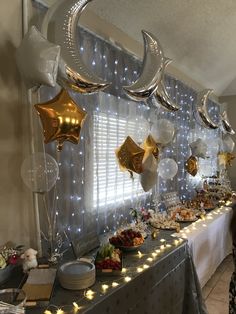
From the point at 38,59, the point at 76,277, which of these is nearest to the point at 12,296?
the point at 76,277

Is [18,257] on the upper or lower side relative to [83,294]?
upper

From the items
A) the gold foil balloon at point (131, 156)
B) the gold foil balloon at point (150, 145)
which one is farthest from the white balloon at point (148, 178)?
the gold foil balloon at point (150, 145)

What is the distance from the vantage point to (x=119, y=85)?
2.67 meters

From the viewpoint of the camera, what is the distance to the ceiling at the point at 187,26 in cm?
253

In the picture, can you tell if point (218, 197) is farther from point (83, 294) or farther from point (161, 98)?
point (83, 294)

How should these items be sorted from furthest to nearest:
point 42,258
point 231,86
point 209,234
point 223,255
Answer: point 231,86, point 223,255, point 209,234, point 42,258

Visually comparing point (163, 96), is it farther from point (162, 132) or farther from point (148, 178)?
point (148, 178)

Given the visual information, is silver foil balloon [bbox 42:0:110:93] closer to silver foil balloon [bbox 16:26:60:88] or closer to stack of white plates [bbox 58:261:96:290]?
silver foil balloon [bbox 16:26:60:88]

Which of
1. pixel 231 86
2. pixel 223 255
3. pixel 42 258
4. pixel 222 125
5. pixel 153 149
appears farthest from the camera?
pixel 231 86

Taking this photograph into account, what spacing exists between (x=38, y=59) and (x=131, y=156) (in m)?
1.07

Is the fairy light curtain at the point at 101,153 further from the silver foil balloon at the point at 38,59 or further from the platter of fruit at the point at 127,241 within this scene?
the silver foil balloon at the point at 38,59

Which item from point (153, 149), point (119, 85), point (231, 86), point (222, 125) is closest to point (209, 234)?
point (153, 149)

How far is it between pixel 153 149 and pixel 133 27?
115 centimetres

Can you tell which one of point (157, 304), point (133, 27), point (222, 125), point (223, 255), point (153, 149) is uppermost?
point (133, 27)
